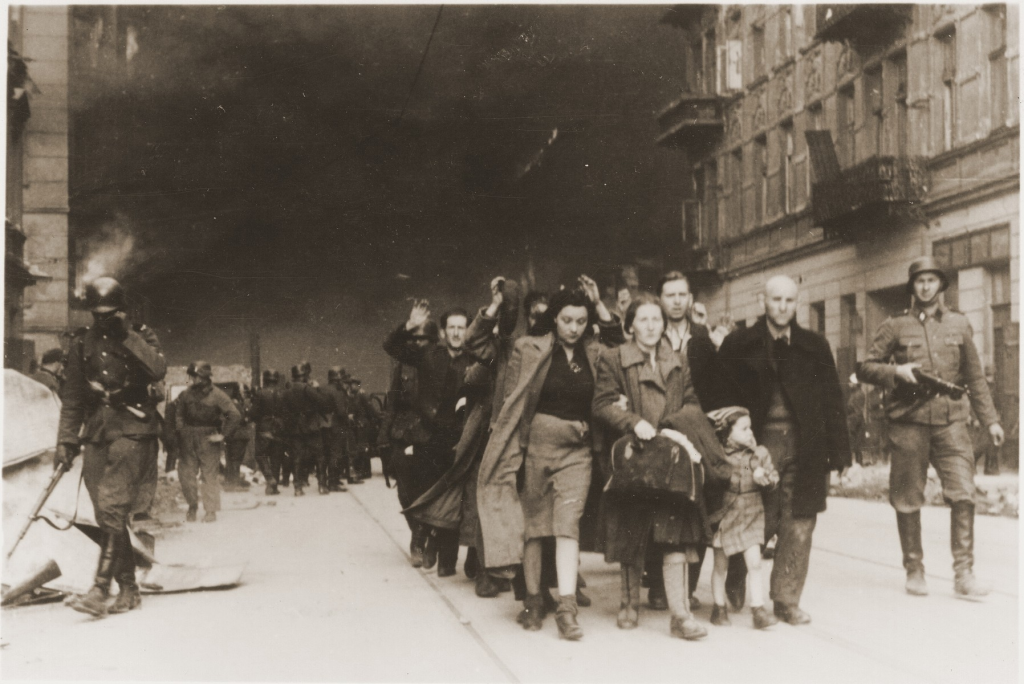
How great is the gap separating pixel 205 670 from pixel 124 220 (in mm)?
10111

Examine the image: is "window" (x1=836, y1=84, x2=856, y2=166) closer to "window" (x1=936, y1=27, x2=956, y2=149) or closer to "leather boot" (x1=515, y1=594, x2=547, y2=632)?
"window" (x1=936, y1=27, x2=956, y2=149)

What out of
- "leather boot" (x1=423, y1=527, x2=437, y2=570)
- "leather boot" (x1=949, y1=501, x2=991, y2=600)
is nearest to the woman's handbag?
"leather boot" (x1=949, y1=501, x2=991, y2=600)

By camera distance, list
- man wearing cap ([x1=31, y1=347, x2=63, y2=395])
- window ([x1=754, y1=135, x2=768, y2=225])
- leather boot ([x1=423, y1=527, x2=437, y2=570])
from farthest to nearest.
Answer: window ([x1=754, y1=135, x2=768, y2=225]) → man wearing cap ([x1=31, y1=347, x2=63, y2=395]) → leather boot ([x1=423, y1=527, x2=437, y2=570])

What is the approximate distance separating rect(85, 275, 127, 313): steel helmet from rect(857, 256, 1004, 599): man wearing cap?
17.8 feet

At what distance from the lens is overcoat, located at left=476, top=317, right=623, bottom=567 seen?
7.29 m

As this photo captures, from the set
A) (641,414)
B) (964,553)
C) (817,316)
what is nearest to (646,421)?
(641,414)

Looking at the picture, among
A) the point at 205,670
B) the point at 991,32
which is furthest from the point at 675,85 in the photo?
the point at 205,670

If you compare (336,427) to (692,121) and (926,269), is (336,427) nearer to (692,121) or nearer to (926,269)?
(692,121)

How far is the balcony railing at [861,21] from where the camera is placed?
18.3 meters

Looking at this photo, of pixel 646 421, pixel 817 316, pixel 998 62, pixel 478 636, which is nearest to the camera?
pixel 646 421

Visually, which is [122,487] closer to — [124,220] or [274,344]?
[124,220]

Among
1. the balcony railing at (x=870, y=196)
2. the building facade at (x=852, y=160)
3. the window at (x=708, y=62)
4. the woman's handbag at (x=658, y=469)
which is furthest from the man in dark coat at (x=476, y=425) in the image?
the balcony railing at (x=870, y=196)

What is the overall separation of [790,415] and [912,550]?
1.78 m

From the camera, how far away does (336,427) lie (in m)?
20.6
